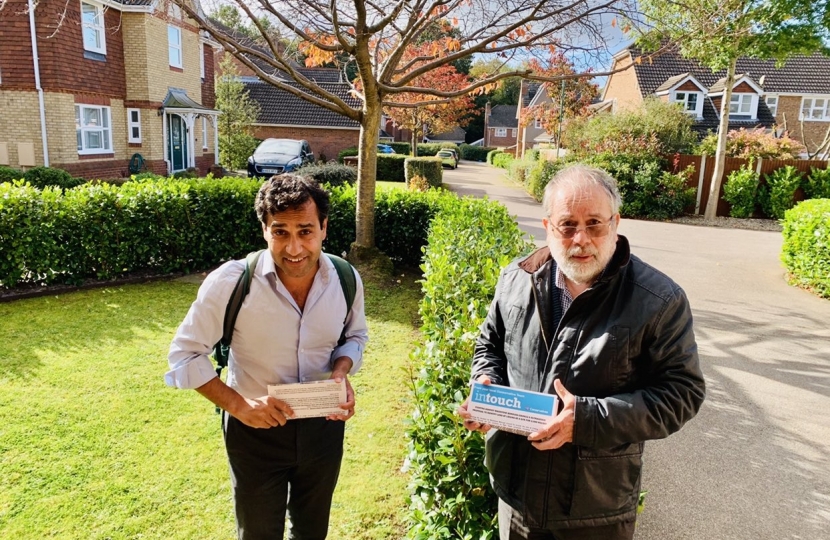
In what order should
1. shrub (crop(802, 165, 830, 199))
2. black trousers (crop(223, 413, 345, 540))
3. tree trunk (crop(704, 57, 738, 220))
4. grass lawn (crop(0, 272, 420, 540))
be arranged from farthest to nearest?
shrub (crop(802, 165, 830, 199)) < tree trunk (crop(704, 57, 738, 220)) < grass lawn (crop(0, 272, 420, 540)) < black trousers (crop(223, 413, 345, 540))

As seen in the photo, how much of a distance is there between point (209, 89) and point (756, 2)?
22299mm

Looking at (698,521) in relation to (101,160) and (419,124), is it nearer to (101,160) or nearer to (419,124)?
(101,160)

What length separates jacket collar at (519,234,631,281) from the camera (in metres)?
2.02

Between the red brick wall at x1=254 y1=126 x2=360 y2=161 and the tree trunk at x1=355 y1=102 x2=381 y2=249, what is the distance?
87.4 ft

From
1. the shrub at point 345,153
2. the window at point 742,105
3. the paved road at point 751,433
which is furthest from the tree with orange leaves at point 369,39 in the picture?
the window at point 742,105

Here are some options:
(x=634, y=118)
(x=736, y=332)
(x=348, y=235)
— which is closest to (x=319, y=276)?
(x=736, y=332)

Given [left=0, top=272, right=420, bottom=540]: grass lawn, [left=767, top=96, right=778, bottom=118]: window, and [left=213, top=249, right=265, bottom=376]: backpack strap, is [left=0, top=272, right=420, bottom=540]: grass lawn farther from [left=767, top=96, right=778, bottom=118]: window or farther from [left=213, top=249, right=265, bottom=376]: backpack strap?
[left=767, top=96, right=778, bottom=118]: window

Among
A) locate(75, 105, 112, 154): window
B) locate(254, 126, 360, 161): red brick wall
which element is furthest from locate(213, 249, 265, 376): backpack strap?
locate(254, 126, 360, 161): red brick wall

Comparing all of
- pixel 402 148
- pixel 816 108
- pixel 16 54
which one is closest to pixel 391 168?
pixel 16 54

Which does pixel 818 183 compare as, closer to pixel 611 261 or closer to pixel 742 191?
pixel 742 191

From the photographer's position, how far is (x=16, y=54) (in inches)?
656

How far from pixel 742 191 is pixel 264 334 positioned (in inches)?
856

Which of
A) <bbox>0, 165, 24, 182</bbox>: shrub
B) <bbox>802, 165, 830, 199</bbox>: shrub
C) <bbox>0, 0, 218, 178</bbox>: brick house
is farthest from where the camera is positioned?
<bbox>802, 165, 830, 199</bbox>: shrub

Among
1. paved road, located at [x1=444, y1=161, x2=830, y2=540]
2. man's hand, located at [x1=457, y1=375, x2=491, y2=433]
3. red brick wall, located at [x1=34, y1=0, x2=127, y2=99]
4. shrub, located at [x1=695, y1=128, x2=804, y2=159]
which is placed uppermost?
red brick wall, located at [x1=34, y1=0, x2=127, y2=99]
